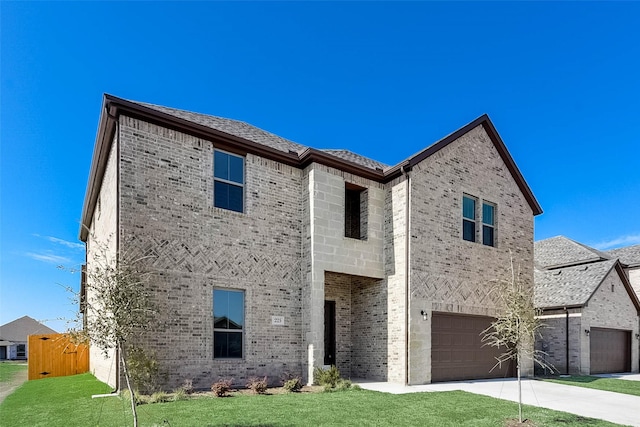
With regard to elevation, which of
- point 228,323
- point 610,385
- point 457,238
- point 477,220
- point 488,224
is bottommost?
point 610,385

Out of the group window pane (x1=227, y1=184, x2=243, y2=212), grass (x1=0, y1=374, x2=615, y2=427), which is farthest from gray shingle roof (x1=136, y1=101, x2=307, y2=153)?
grass (x1=0, y1=374, x2=615, y2=427)

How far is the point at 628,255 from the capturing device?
28.1m

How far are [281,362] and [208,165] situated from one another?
593 centimetres

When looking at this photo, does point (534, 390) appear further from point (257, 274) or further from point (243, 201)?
point (243, 201)

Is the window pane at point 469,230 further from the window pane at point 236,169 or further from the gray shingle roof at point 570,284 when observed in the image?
the window pane at point 236,169

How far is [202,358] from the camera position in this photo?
10492mm

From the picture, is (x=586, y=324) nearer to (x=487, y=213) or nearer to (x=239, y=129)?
(x=487, y=213)

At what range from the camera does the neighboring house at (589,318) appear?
18297 millimetres

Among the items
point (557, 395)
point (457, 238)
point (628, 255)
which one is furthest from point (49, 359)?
point (628, 255)

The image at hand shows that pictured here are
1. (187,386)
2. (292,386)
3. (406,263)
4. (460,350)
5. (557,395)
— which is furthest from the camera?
(460,350)

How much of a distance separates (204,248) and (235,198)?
1787mm

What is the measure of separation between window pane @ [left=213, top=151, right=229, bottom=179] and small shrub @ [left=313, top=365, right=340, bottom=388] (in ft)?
19.9

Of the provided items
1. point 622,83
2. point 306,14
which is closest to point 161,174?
point 306,14

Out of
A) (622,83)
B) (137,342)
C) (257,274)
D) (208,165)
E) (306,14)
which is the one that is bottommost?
(137,342)
